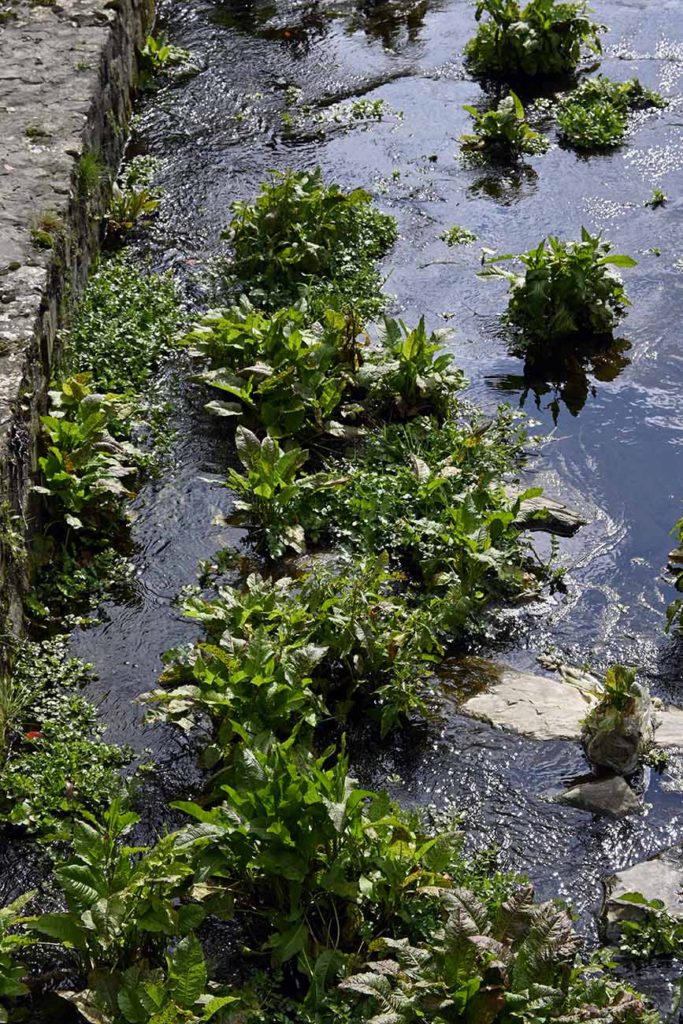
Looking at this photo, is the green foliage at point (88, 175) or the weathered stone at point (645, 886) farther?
the green foliage at point (88, 175)

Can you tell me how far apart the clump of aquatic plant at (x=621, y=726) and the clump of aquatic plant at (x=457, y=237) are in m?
4.57

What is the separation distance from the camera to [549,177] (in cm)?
958

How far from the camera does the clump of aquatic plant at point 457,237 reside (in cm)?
880

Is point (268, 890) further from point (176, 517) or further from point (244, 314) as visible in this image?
point (244, 314)

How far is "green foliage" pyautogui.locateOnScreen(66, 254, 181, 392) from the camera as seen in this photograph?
741cm

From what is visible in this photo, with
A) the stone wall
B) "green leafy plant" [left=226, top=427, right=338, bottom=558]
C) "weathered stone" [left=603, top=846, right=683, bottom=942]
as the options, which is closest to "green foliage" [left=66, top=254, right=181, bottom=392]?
the stone wall

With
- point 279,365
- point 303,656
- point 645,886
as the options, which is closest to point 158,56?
point 279,365

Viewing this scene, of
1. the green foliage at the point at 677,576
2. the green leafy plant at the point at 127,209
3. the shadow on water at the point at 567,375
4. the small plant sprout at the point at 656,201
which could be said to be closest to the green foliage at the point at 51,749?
the green foliage at the point at 677,576

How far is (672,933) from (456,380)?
3.81 meters

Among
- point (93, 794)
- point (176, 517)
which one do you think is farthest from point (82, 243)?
point (93, 794)

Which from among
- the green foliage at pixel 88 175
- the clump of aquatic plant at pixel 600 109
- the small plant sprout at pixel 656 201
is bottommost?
the small plant sprout at pixel 656 201

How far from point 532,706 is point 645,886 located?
1058mm

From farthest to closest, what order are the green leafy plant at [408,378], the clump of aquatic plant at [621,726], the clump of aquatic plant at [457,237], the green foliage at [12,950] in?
the clump of aquatic plant at [457,237], the green leafy plant at [408,378], the clump of aquatic plant at [621,726], the green foliage at [12,950]

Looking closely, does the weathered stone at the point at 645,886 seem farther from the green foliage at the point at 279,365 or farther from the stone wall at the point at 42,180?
the green foliage at the point at 279,365
